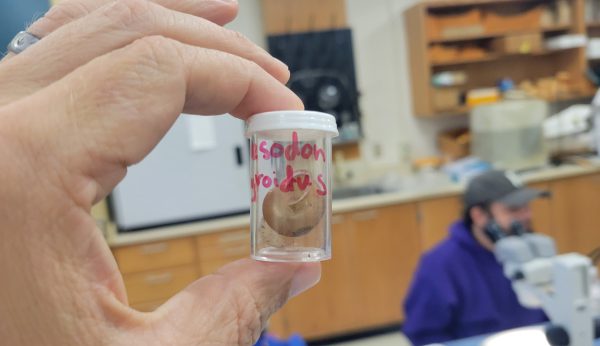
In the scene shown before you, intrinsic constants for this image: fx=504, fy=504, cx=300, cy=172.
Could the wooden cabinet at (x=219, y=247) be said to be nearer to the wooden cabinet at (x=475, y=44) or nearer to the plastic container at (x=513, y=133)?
the wooden cabinet at (x=475, y=44)

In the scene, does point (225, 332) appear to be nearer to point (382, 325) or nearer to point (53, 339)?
point (53, 339)

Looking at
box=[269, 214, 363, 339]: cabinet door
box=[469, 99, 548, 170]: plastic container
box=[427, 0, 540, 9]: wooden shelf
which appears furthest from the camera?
box=[427, 0, 540, 9]: wooden shelf

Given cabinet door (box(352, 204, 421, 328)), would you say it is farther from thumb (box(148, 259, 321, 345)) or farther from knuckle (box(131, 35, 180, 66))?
knuckle (box(131, 35, 180, 66))

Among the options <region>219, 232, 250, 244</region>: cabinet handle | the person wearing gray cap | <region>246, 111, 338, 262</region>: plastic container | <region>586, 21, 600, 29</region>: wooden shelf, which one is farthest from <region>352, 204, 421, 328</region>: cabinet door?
<region>246, 111, 338, 262</region>: plastic container

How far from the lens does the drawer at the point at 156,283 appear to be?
3.07m

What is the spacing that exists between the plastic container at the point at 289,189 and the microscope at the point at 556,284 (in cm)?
90

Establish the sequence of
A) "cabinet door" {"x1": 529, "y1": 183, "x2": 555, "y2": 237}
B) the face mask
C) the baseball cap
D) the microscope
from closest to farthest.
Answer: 1. the microscope
2. the face mask
3. the baseball cap
4. "cabinet door" {"x1": 529, "y1": 183, "x2": 555, "y2": 237}

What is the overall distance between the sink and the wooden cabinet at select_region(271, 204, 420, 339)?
43 cm

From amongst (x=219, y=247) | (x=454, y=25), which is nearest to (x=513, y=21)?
(x=454, y=25)

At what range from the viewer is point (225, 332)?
54 centimetres

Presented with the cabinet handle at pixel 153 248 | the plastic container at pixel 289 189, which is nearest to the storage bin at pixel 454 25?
the cabinet handle at pixel 153 248

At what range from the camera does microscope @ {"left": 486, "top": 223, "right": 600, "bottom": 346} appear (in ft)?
4.17

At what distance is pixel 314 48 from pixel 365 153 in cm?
94

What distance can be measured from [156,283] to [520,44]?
316cm
